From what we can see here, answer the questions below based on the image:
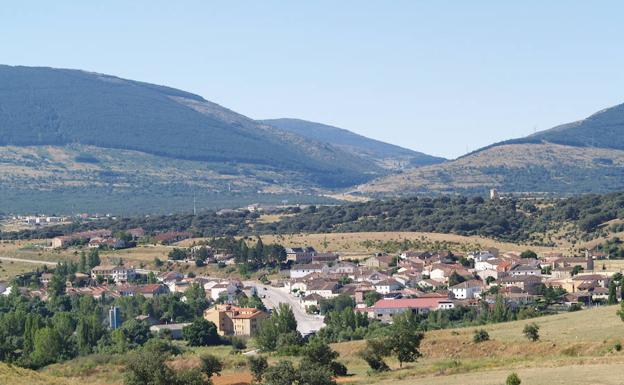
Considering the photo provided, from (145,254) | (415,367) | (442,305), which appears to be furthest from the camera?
(145,254)

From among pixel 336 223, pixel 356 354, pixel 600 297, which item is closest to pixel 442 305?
pixel 600 297

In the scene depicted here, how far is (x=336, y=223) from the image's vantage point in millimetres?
144000

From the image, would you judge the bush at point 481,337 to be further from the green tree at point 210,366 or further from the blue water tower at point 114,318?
the blue water tower at point 114,318

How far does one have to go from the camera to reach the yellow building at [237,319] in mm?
78875

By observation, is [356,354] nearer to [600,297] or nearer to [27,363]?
[27,363]

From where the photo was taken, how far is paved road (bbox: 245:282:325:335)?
78.1 m

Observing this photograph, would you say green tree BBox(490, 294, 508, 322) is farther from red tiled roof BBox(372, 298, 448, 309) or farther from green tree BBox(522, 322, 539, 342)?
green tree BBox(522, 322, 539, 342)

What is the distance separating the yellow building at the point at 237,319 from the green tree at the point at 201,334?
3.42 m

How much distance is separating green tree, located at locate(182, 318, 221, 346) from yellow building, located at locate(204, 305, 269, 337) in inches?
135

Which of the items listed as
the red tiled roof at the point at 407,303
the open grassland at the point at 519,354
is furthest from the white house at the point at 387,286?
the open grassland at the point at 519,354

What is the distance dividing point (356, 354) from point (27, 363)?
15062mm

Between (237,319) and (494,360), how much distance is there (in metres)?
28.6

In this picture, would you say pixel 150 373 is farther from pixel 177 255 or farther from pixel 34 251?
pixel 34 251

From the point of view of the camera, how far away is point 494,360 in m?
53.9
